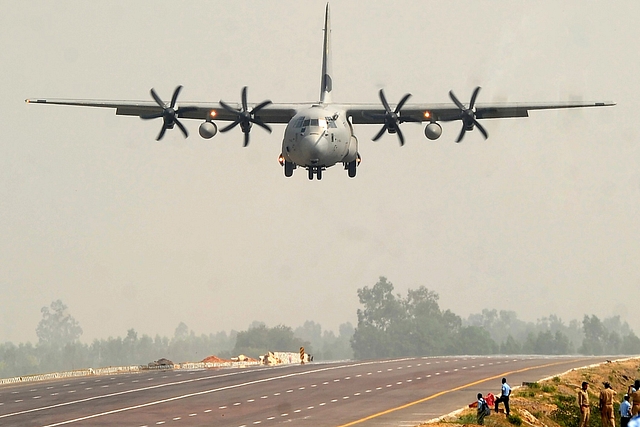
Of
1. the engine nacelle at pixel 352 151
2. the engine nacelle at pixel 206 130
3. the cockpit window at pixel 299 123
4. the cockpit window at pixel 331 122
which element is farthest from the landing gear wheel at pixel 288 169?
the cockpit window at pixel 331 122

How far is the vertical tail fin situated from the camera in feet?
221

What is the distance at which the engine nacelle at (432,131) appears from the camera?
56.8 metres

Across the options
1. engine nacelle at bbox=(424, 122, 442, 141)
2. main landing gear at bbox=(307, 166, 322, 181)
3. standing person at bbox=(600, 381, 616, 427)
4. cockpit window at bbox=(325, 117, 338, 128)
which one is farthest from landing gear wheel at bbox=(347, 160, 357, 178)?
standing person at bbox=(600, 381, 616, 427)

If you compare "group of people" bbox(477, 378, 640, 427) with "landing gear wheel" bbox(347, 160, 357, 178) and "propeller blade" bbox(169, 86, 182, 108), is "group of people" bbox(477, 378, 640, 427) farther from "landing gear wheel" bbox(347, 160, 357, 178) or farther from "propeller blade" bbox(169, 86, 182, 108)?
"propeller blade" bbox(169, 86, 182, 108)

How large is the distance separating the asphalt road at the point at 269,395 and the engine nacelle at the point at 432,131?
1590 cm

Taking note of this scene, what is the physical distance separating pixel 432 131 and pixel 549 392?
17.9 meters

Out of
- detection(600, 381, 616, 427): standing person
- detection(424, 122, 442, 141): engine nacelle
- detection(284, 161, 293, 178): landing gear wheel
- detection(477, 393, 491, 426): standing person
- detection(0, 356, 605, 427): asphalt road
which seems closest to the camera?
detection(600, 381, 616, 427): standing person

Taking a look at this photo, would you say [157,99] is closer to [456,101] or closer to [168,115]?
[168,115]

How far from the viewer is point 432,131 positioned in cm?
5681

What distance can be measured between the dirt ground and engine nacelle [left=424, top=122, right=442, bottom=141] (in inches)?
660

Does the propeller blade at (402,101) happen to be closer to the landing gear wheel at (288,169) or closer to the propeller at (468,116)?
the propeller at (468,116)

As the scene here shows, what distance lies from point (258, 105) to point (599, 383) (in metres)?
30.9

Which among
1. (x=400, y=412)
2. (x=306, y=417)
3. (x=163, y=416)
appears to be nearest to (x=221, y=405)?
(x=163, y=416)

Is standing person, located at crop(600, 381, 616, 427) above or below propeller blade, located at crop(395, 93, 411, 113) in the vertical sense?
below
